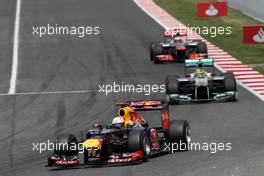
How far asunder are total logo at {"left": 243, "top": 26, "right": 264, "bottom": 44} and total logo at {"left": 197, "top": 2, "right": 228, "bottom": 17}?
10480mm

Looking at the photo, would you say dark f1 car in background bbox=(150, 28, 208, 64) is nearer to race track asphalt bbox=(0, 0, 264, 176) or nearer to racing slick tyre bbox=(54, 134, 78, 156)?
race track asphalt bbox=(0, 0, 264, 176)

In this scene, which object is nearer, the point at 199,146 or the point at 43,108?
the point at 199,146

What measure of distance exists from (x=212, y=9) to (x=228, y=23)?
1.72 m

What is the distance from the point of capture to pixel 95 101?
1141 inches

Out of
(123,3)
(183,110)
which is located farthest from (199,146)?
(123,3)

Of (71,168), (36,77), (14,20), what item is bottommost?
Result: (71,168)

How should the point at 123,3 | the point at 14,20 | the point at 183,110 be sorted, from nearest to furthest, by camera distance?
the point at 183,110 → the point at 14,20 → the point at 123,3

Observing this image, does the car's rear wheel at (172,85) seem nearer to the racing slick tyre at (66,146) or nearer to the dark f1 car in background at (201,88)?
the dark f1 car in background at (201,88)

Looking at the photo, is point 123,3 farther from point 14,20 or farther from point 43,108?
point 43,108

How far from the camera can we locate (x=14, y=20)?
5044cm

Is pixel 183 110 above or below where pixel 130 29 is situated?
below

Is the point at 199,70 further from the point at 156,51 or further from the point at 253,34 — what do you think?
the point at 253,34

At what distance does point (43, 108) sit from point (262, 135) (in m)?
8.44

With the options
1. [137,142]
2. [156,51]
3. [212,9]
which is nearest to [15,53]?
[156,51]
